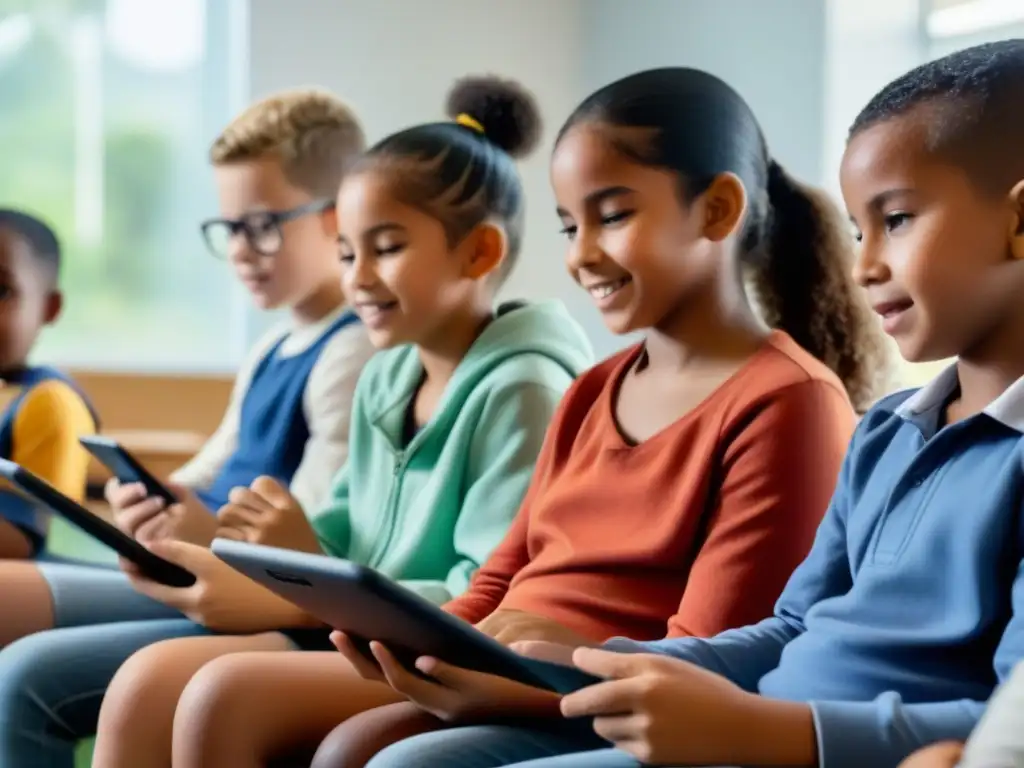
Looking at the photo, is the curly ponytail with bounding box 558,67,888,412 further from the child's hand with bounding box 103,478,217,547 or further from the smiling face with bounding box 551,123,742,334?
the child's hand with bounding box 103,478,217,547

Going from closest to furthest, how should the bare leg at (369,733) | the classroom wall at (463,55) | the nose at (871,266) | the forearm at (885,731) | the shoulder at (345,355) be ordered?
the forearm at (885,731)
the nose at (871,266)
the bare leg at (369,733)
the shoulder at (345,355)
the classroom wall at (463,55)

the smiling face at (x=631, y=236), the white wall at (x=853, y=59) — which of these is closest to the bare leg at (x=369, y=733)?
the smiling face at (x=631, y=236)

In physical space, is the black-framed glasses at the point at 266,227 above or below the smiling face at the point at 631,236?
below

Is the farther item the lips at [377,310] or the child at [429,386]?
the lips at [377,310]

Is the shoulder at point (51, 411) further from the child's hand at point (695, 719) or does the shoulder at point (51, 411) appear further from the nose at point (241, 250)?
the child's hand at point (695, 719)

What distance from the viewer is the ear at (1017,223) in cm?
93

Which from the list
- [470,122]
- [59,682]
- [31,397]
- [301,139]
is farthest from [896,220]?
[31,397]

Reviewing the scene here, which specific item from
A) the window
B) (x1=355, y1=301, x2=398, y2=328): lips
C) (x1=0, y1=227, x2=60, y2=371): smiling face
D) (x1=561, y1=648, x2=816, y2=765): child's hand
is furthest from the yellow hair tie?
the window

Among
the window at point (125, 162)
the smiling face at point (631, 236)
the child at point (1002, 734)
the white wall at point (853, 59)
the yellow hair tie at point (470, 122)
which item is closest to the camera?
the child at point (1002, 734)

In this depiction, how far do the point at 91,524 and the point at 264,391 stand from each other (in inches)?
21.5

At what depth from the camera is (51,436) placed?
1.95 metres

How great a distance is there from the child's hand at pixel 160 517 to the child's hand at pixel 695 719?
786 mm

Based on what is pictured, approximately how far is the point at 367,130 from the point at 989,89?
204cm

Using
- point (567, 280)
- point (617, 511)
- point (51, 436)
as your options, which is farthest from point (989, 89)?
point (567, 280)
